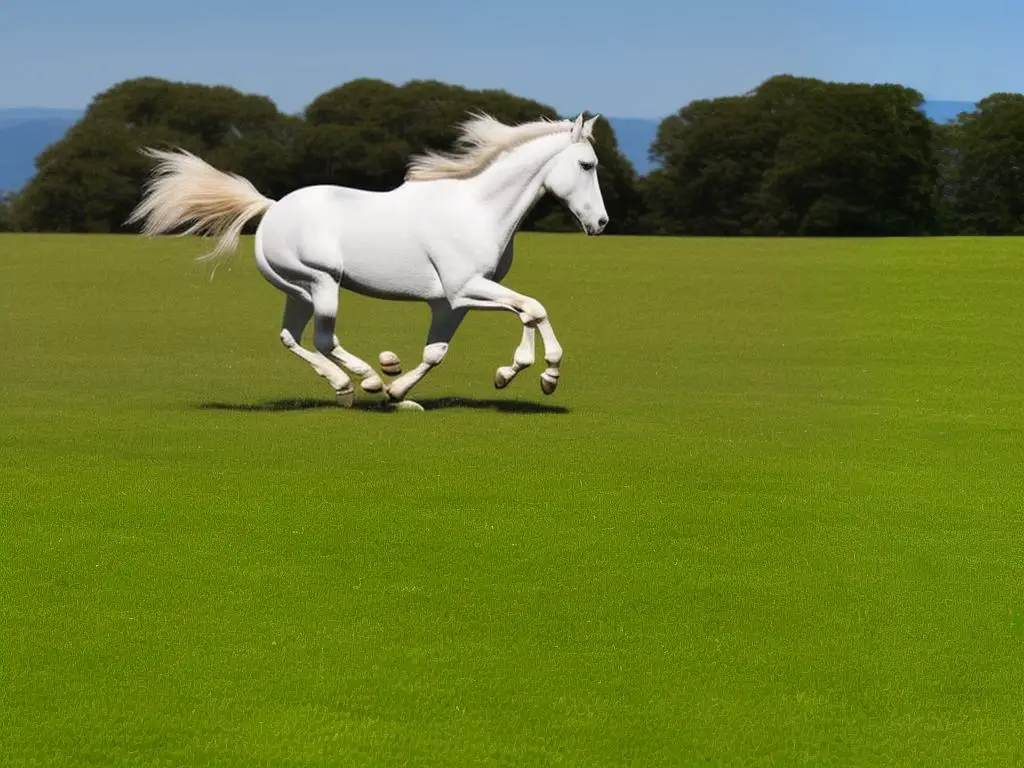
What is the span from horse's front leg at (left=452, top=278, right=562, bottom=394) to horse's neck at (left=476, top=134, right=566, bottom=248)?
508mm

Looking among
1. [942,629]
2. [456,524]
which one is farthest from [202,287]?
[942,629]

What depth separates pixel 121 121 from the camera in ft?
222

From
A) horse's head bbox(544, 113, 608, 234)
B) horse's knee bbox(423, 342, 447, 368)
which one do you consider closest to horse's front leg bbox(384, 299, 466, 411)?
horse's knee bbox(423, 342, 447, 368)

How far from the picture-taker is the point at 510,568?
8375mm

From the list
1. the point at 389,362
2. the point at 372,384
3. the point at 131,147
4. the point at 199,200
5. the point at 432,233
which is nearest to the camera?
the point at 432,233

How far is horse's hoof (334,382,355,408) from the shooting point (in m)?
14.5

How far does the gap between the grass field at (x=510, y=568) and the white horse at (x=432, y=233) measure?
710mm

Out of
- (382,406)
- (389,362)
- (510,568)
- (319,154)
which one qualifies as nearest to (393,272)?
(389,362)

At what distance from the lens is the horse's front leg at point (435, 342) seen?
46.1 feet

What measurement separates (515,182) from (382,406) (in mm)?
2361

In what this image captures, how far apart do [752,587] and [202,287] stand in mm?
24951

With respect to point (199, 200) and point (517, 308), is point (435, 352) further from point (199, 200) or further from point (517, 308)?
point (199, 200)

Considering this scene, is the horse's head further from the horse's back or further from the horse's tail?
the horse's tail

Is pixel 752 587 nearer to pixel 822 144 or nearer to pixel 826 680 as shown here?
pixel 826 680
